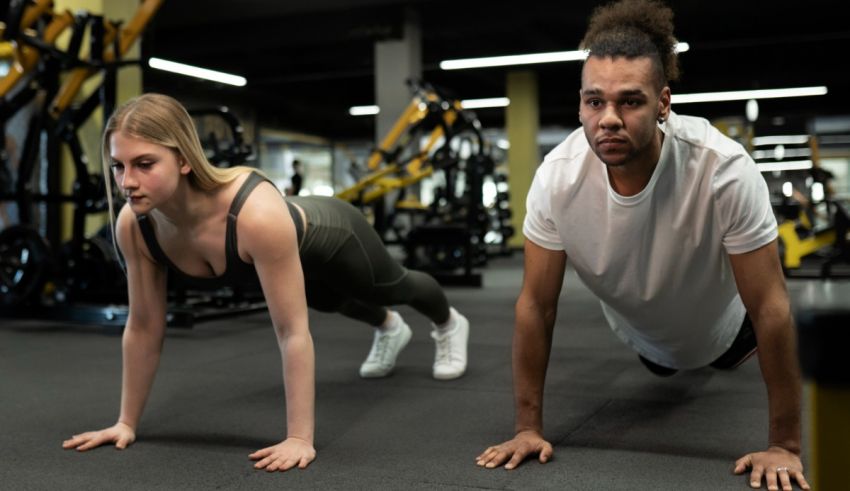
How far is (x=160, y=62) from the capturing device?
9984 millimetres

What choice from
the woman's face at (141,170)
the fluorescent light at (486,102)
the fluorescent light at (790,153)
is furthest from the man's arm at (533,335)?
the fluorescent light at (486,102)

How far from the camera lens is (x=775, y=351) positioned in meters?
1.54

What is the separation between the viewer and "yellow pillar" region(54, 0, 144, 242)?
→ 223 inches

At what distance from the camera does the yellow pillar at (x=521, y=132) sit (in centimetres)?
1253

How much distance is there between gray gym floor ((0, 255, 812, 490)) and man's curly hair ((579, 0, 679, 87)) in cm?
81

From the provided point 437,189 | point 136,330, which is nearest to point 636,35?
point 136,330

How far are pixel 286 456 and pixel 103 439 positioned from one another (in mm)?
467

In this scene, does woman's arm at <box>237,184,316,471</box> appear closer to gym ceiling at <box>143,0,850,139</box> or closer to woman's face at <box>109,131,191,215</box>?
woman's face at <box>109,131,191,215</box>

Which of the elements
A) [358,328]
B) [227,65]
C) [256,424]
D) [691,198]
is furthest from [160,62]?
[691,198]

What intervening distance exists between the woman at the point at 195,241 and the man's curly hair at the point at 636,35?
28.6 inches

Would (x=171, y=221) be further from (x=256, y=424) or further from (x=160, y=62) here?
(x=160, y=62)

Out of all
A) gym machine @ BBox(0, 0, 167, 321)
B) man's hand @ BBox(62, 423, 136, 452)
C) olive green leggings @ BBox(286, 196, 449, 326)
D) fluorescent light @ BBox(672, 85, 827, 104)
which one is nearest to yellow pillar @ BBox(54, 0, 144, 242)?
gym machine @ BBox(0, 0, 167, 321)

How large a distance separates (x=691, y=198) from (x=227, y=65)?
37.6 ft

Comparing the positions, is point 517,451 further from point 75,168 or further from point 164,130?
point 75,168
